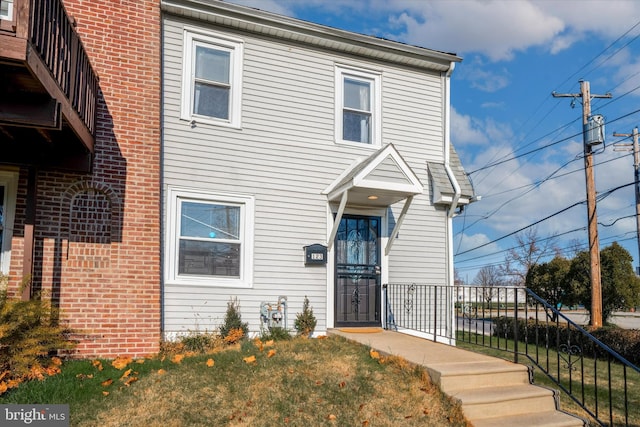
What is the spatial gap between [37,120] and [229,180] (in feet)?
12.3

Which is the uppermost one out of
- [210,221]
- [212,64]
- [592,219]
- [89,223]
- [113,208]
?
[212,64]

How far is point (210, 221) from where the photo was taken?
8.48 meters

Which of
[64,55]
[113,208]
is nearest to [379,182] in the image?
[113,208]

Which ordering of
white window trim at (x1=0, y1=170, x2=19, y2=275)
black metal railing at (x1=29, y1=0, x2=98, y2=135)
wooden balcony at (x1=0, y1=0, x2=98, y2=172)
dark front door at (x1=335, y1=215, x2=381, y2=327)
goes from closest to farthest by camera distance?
wooden balcony at (x1=0, y1=0, x2=98, y2=172) < black metal railing at (x1=29, y1=0, x2=98, y2=135) < white window trim at (x1=0, y1=170, x2=19, y2=275) < dark front door at (x1=335, y1=215, x2=381, y2=327)

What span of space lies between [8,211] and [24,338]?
205 centimetres

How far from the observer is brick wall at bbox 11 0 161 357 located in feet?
23.0

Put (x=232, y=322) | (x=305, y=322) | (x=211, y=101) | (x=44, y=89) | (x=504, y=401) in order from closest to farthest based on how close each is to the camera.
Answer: (x=44, y=89), (x=504, y=401), (x=232, y=322), (x=305, y=322), (x=211, y=101)

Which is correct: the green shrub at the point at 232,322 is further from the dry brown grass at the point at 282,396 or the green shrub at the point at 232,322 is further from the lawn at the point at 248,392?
the dry brown grass at the point at 282,396

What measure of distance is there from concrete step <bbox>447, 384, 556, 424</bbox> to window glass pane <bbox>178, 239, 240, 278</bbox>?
4.39 m

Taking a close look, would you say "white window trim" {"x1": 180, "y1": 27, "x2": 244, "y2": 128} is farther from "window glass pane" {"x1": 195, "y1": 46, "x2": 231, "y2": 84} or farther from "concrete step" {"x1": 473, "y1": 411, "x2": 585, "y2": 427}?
"concrete step" {"x1": 473, "y1": 411, "x2": 585, "y2": 427}

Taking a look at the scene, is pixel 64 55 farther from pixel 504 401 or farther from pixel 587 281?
pixel 587 281

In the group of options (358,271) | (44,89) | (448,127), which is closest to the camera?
(44,89)

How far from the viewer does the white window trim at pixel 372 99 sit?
9.56 metres

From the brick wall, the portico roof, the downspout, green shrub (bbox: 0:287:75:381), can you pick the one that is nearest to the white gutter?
the downspout
